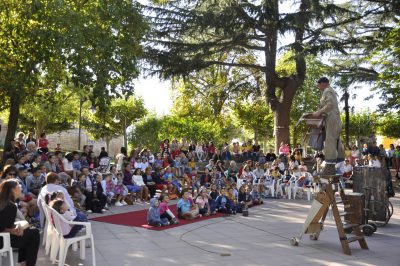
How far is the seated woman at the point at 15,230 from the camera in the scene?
545 cm

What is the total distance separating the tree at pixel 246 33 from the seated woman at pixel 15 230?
13873 mm

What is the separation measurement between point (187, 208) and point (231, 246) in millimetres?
3240

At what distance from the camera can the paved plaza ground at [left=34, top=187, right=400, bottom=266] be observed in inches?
264

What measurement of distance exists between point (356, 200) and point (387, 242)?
3.16ft

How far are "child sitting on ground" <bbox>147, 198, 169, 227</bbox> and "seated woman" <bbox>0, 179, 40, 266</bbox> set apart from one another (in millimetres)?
4046

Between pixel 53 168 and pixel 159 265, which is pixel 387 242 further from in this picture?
pixel 53 168

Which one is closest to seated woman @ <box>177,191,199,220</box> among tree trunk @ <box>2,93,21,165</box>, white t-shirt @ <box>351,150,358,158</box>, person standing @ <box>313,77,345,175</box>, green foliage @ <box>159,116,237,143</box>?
person standing @ <box>313,77,345,175</box>

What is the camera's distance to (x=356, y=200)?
8203mm

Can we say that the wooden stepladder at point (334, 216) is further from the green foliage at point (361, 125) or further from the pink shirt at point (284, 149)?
the green foliage at point (361, 125)

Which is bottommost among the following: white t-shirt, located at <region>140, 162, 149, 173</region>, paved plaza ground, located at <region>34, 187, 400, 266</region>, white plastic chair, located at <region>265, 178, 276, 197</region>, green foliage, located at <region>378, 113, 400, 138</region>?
paved plaza ground, located at <region>34, 187, 400, 266</region>

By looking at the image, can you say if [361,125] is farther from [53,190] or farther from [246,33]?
[53,190]

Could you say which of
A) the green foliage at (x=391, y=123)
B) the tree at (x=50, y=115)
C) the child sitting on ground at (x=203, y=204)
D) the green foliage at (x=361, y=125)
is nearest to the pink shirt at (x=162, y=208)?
the child sitting on ground at (x=203, y=204)

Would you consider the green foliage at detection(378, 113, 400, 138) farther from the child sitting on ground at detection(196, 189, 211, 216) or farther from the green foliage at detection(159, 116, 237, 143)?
the child sitting on ground at detection(196, 189, 211, 216)

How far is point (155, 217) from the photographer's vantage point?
966 centimetres
